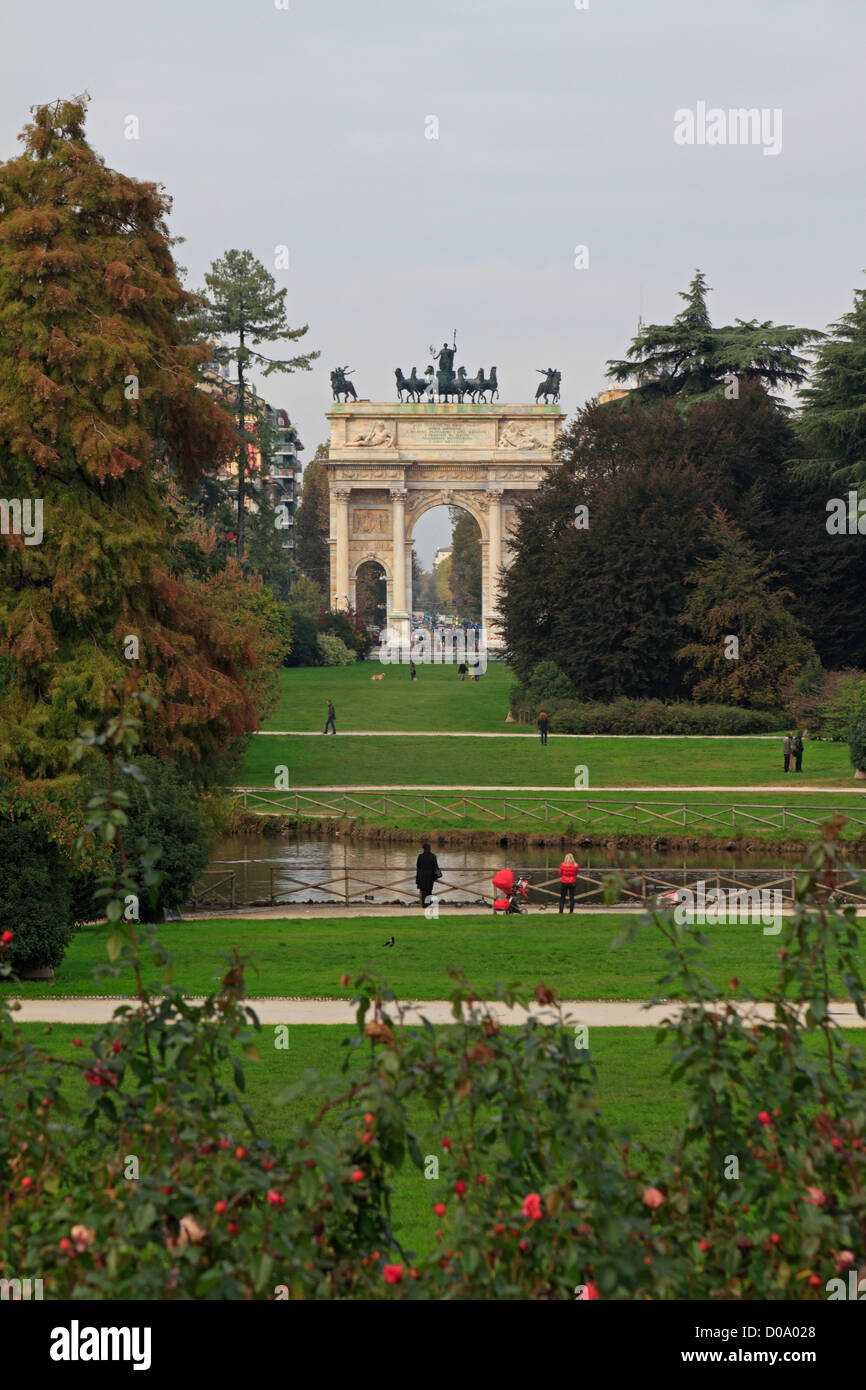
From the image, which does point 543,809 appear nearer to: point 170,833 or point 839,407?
point 170,833

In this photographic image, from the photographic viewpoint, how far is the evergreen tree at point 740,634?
45.5 metres

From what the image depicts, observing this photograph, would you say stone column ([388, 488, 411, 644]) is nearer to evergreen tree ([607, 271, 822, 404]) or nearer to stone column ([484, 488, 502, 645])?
stone column ([484, 488, 502, 645])

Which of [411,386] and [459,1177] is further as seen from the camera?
[411,386]

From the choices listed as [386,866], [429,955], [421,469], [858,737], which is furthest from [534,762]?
[421,469]

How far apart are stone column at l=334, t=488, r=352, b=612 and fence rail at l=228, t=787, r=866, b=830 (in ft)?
209

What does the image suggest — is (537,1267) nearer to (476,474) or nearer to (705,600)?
(705,600)

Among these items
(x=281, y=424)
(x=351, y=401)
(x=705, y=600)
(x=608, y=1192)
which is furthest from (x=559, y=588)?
(x=281, y=424)

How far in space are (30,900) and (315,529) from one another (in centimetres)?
10470

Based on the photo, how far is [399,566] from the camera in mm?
99125

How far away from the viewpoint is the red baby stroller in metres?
21.0

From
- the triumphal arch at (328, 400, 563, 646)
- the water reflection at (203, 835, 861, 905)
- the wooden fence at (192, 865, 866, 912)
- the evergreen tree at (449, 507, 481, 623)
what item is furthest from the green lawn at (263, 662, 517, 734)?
the evergreen tree at (449, 507, 481, 623)

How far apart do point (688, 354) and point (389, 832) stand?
110ft

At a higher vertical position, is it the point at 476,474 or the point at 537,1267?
the point at 476,474

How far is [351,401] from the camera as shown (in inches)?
3871
